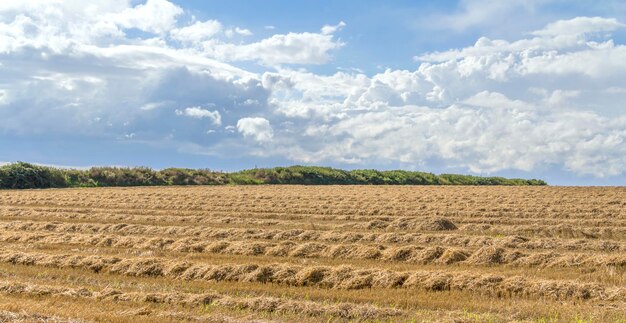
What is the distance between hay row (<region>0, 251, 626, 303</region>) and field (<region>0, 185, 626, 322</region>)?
0.03m

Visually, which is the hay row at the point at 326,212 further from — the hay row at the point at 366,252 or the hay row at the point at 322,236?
the hay row at the point at 366,252

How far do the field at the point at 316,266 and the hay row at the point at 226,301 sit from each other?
0.08 ft

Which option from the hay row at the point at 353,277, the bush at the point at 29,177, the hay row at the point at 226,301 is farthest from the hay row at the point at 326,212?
the bush at the point at 29,177

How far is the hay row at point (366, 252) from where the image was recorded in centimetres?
1527

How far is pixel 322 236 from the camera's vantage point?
19.5 meters

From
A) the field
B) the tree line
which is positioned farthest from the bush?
the field

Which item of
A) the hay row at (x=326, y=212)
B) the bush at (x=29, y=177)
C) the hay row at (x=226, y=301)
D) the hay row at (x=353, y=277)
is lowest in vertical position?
the hay row at (x=226, y=301)

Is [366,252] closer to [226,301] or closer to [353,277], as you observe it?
[353,277]

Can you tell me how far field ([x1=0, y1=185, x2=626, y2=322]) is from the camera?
1029 cm

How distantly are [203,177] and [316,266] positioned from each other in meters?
46.0

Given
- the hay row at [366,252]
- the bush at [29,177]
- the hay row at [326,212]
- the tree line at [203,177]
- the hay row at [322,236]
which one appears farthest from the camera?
the tree line at [203,177]

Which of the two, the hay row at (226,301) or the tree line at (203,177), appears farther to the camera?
the tree line at (203,177)

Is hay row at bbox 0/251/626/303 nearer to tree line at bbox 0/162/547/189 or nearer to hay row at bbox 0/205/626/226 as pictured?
hay row at bbox 0/205/626/226

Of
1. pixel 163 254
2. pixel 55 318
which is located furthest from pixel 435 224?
pixel 55 318
